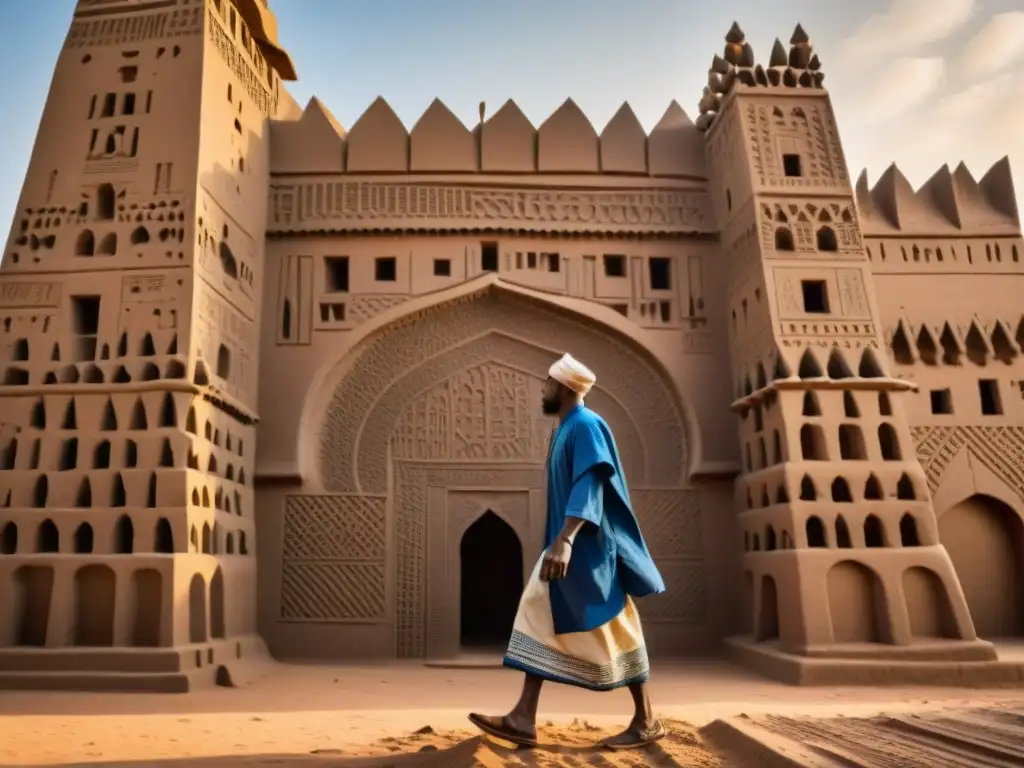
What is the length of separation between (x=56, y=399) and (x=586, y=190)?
6.71m

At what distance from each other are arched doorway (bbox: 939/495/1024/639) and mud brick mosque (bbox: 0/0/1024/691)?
5 cm

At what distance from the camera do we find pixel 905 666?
778 cm

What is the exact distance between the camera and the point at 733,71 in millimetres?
10508

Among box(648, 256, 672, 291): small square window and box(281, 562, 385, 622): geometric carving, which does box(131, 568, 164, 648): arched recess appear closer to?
box(281, 562, 385, 622): geometric carving

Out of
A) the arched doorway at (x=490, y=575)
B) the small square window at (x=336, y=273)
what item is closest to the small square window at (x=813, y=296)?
the small square window at (x=336, y=273)

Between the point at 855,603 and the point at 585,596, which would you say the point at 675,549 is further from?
the point at 585,596

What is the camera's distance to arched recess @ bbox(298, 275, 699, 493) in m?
10.3

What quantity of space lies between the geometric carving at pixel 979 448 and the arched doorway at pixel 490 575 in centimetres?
627

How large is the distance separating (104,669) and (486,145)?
7.54 m

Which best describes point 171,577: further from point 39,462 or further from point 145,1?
point 145,1

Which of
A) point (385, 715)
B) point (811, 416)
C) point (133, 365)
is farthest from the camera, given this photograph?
point (811, 416)

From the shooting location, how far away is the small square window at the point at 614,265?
10977 mm

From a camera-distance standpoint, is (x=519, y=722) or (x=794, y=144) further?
(x=794, y=144)

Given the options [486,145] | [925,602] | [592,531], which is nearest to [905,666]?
[925,602]
